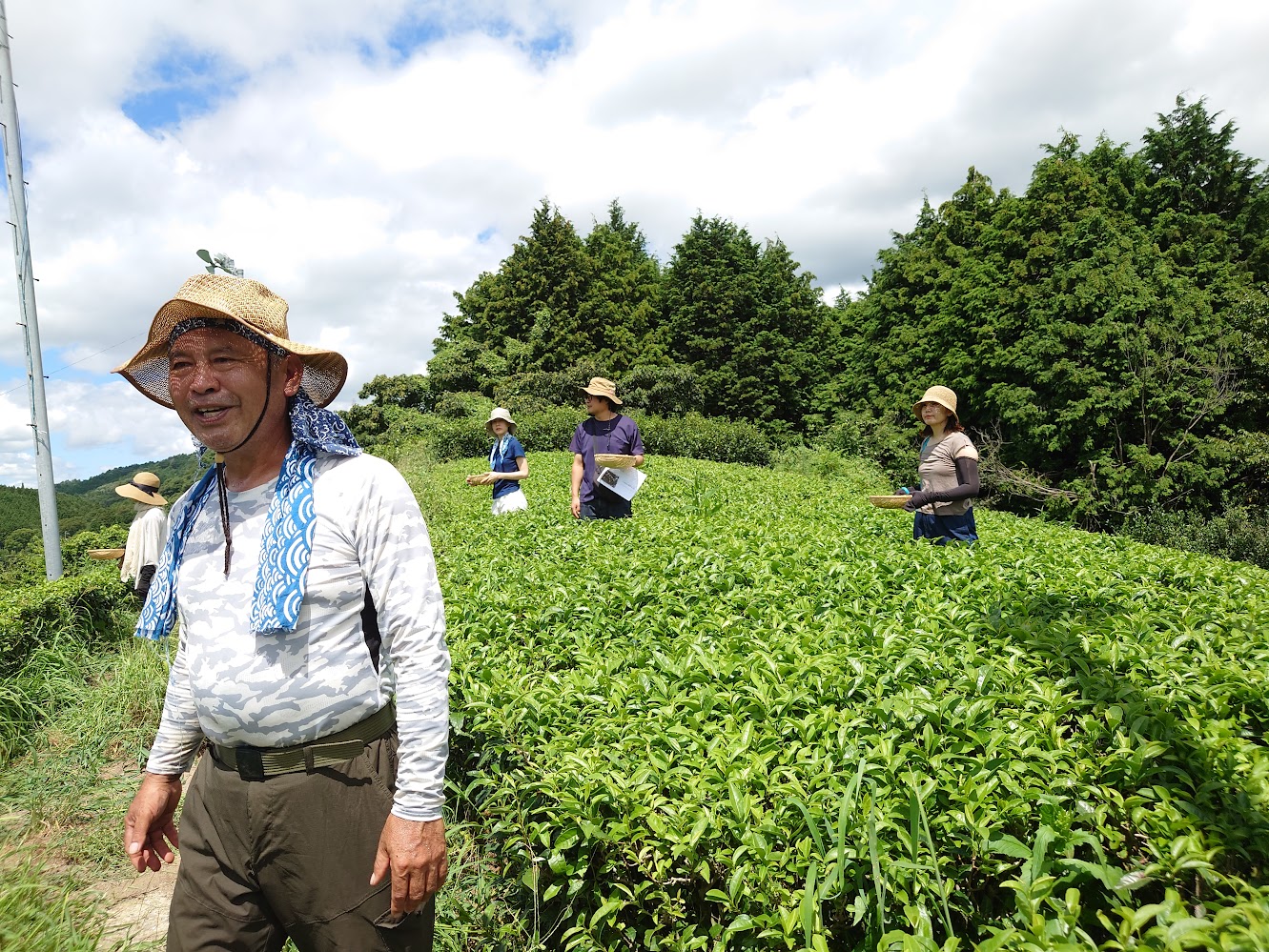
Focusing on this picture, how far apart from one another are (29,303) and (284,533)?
10.3 meters

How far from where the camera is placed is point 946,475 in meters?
5.17

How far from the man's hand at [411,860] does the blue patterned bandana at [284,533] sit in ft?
1.75

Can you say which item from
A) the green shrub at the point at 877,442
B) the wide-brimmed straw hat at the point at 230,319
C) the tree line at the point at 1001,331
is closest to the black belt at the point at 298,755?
the wide-brimmed straw hat at the point at 230,319

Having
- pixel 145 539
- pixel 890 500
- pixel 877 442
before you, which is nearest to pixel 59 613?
pixel 145 539

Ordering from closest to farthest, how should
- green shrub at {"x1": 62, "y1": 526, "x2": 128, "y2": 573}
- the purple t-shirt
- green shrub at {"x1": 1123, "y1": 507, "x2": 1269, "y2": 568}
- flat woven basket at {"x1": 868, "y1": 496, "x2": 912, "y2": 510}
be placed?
flat woven basket at {"x1": 868, "y1": 496, "x2": 912, "y2": 510} < the purple t-shirt < green shrub at {"x1": 62, "y1": 526, "x2": 128, "y2": 573} < green shrub at {"x1": 1123, "y1": 507, "x2": 1269, "y2": 568}

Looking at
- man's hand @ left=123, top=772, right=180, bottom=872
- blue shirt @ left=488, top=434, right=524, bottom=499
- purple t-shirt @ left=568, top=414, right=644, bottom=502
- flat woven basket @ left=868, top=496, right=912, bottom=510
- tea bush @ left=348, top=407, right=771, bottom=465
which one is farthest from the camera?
tea bush @ left=348, top=407, right=771, bottom=465

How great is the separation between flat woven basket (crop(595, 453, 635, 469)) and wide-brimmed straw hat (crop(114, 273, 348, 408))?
3.73 metres

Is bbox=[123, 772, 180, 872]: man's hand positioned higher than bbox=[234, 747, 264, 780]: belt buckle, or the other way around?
bbox=[234, 747, 264, 780]: belt buckle

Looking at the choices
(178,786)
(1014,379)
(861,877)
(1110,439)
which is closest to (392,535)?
(178,786)

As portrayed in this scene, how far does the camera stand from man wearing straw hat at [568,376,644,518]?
20.1 ft

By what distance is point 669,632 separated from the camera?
3719mm

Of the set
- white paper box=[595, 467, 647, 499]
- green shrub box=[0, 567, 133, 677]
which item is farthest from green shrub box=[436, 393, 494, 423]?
white paper box=[595, 467, 647, 499]

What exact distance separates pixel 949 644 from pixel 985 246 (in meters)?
28.5

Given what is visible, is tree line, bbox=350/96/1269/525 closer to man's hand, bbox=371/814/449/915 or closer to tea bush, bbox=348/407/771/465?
tea bush, bbox=348/407/771/465
